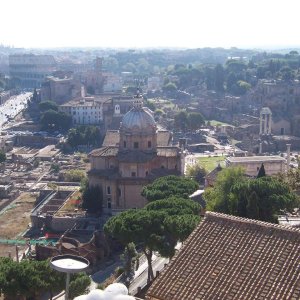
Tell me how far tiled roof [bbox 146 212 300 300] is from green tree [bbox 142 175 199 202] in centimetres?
1794

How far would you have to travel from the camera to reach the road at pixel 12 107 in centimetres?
9669

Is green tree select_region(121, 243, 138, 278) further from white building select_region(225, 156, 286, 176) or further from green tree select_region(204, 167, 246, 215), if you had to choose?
white building select_region(225, 156, 286, 176)

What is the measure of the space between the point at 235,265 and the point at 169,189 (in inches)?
796

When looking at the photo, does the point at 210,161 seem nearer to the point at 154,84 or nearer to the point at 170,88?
the point at 170,88

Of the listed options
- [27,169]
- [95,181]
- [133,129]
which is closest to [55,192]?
[95,181]

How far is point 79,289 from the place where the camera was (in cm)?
2330

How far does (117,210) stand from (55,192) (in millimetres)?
7837

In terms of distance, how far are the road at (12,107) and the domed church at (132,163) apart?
47.7 m

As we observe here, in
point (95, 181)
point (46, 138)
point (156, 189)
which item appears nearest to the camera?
point (156, 189)

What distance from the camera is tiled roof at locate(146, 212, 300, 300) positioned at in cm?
1418

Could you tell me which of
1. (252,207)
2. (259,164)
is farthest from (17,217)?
(252,207)

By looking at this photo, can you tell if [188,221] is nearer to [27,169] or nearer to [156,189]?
[156,189]

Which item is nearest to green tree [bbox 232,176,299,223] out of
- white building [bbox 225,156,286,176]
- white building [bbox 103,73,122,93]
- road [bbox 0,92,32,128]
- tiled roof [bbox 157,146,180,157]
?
tiled roof [bbox 157,146,180,157]

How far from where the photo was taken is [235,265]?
1491cm
